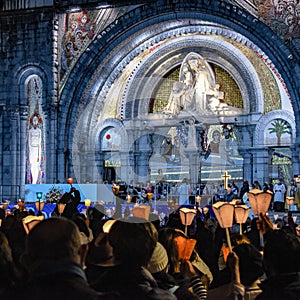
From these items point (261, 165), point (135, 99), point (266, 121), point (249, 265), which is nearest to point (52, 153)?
point (135, 99)

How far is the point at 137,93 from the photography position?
82.3 feet

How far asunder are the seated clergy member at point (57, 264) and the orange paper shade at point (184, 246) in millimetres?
1959

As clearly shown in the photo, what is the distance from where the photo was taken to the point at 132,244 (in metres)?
3.69

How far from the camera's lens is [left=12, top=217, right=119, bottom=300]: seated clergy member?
3.10m

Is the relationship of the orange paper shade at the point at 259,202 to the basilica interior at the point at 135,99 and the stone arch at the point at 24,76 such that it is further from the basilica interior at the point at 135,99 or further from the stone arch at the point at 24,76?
the stone arch at the point at 24,76

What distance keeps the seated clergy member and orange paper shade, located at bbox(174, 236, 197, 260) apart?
196cm

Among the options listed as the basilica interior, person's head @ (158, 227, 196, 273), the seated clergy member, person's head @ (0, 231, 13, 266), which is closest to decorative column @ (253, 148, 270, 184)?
the basilica interior

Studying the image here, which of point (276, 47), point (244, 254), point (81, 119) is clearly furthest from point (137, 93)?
point (244, 254)

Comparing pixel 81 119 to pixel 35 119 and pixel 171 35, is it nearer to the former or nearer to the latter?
pixel 35 119

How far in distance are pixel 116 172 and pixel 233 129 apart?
474 centimetres

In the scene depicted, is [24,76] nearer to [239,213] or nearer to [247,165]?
[247,165]

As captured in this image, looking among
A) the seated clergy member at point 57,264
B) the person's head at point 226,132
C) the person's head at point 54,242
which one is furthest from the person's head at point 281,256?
the person's head at point 226,132

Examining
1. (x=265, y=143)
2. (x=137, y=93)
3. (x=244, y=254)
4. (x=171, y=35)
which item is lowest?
(x=244, y=254)

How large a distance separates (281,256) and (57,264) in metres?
1.43
